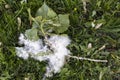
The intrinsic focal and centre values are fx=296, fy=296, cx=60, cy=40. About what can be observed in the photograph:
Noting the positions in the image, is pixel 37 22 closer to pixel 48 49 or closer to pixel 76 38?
pixel 48 49

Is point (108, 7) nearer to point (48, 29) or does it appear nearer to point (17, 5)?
point (48, 29)

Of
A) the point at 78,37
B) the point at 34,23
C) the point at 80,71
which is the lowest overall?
the point at 80,71

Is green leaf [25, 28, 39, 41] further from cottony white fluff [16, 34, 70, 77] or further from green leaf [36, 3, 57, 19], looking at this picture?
green leaf [36, 3, 57, 19]

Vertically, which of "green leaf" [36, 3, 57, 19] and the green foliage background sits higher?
"green leaf" [36, 3, 57, 19]

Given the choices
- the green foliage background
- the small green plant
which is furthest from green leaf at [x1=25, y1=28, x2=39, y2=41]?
the green foliage background

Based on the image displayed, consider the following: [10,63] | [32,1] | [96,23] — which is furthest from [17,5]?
[96,23]

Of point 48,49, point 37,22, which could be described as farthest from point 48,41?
point 37,22
